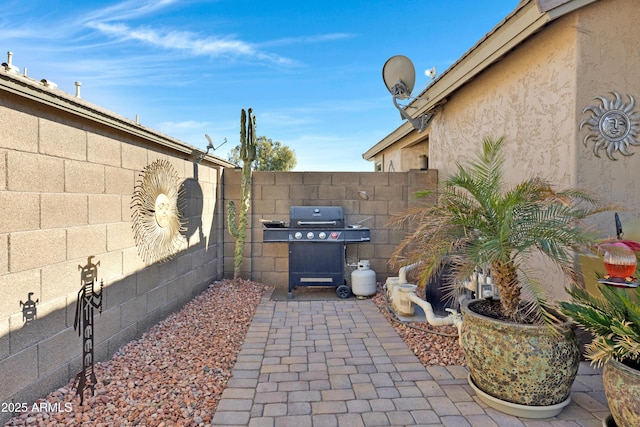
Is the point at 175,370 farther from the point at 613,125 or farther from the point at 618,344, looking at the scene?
the point at 613,125

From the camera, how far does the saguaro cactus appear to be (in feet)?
19.1

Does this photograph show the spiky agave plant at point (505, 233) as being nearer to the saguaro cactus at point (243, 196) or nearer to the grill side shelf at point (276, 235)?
the grill side shelf at point (276, 235)

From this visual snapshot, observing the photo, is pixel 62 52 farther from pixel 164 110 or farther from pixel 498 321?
pixel 498 321

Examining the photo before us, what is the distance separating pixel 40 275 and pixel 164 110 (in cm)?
828

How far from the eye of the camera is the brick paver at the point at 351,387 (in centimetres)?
233

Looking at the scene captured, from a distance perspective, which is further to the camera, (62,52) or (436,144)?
(436,144)

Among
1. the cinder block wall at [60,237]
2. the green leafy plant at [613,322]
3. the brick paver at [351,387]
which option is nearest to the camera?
the green leafy plant at [613,322]

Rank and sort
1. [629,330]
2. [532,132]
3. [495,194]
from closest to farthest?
[629,330]
[495,194]
[532,132]

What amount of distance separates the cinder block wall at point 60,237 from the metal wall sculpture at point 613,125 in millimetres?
4259

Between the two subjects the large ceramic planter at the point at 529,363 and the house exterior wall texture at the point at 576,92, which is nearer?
the large ceramic planter at the point at 529,363

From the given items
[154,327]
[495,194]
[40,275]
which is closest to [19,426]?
[40,275]

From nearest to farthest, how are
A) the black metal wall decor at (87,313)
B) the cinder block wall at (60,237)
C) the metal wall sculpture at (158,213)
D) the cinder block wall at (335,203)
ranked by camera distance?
the cinder block wall at (60,237) < the black metal wall decor at (87,313) < the metal wall sculpture at (158,213) < the cinder block wall at (335,203)

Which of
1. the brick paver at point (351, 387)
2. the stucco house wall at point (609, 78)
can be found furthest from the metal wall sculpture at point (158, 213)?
the stucco house wall at point (609, 78)

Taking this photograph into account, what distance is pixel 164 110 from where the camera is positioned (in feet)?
31.6
